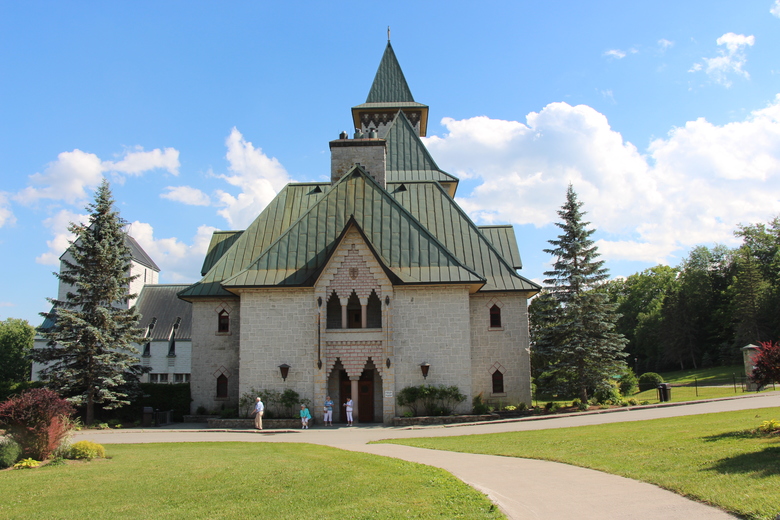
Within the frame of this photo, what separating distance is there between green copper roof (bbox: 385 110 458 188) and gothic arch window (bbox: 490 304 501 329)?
1210cm

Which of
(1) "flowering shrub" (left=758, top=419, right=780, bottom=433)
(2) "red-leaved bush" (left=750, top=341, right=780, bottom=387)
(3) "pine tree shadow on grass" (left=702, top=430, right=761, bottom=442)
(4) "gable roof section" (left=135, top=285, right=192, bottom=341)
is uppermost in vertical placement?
(4) "gable roof section" (left=135, top=285, right=192, bottom=341)

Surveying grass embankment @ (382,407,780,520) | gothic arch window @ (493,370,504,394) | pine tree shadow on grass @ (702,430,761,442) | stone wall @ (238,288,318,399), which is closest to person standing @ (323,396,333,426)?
stone wall @ (238,288,318,399)

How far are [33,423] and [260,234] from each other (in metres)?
17.3

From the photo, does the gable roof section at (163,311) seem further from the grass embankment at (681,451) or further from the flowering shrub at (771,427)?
the flowering shrub at (771,427)

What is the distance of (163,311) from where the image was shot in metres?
50.2

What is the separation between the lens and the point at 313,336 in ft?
84.4

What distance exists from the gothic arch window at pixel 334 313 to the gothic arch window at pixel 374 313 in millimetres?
1378

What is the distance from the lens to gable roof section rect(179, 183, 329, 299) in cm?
2926

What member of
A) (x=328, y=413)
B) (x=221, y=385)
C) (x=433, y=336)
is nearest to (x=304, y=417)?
(x=328, y=413)

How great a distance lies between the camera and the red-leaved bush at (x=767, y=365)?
1434 centimetres

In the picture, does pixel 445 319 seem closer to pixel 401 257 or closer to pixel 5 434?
pixel 401 257

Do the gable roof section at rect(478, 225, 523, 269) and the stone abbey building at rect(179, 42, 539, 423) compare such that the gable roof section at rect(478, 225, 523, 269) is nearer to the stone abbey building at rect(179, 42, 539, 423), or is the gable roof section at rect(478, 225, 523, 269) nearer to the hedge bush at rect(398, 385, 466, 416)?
the stone abbey building at rect(179, 42, 539, 423)

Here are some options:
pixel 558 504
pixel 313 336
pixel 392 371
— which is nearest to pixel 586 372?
pixel 392 371

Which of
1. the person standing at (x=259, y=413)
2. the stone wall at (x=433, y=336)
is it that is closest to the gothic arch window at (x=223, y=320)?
the person standing at (x=259, y=413)
